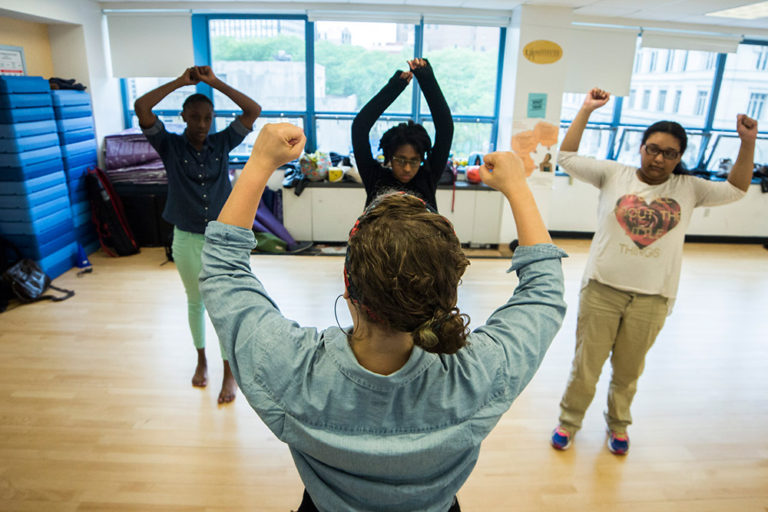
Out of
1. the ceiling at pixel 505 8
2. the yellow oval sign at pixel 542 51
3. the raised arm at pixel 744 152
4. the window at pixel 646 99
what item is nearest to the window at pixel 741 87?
the ceiling at pixel 505 8

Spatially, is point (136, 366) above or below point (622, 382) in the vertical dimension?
below

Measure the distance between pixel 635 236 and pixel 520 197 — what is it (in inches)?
55.8

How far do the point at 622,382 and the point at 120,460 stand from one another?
2341 millimetres

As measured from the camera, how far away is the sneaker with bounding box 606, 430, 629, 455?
2.33 m

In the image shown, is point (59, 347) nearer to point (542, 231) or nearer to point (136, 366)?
point (136, 366)

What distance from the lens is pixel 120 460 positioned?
2199 mm

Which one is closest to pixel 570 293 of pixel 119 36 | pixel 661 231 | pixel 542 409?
pixel 542 409

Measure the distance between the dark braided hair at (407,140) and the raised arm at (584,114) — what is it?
1.98ft

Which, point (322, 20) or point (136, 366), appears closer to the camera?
point (136, 366)

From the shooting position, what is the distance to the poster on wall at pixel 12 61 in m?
4.32

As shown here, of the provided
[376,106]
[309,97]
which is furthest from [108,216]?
[376,106]

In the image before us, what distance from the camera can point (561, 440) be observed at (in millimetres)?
2350

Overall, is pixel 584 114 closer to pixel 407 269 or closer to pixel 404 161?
pixel 404 161

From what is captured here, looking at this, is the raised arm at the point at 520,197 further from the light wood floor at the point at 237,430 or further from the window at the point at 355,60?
the window at the point at 355,60
